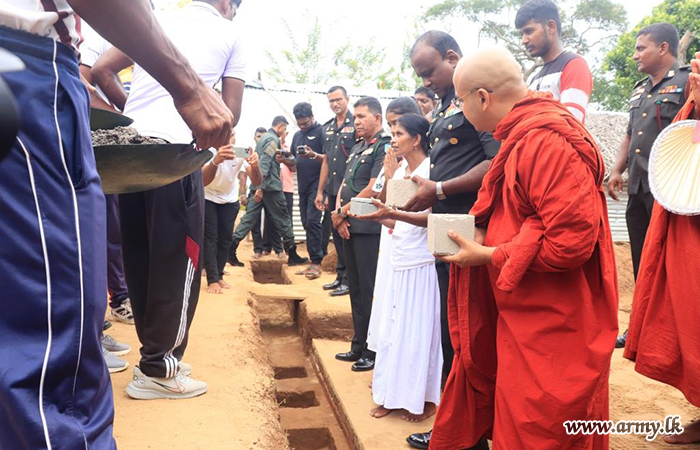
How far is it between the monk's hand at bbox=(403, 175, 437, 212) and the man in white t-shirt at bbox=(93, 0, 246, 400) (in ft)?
3.36

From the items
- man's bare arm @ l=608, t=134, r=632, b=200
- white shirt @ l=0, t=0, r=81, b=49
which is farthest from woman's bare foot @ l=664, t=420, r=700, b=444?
white shirt @ l=0, t=0, r=81, b=49

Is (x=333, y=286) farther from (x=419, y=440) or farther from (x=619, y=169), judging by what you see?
(x=419, y=440)

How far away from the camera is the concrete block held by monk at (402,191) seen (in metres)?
2.86

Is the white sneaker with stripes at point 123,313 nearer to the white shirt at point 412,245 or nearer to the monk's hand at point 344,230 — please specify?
the monk's hand at point 344,230

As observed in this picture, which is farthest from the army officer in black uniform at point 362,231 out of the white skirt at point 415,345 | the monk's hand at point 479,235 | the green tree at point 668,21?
the green tree at point 668,21

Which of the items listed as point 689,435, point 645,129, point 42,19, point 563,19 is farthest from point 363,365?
point 563,19

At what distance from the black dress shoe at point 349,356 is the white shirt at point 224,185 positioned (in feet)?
8.33

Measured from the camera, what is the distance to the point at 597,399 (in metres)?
1.96

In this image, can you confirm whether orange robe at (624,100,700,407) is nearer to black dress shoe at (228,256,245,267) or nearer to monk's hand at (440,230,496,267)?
monk's hand at (440,230,496,267)

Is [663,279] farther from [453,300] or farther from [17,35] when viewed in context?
[17,35]

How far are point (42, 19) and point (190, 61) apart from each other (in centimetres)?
175

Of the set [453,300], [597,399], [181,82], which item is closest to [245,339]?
[453,300]

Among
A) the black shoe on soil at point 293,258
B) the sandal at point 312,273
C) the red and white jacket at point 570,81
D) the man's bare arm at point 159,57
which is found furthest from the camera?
the black shoe on soil at point 293,258

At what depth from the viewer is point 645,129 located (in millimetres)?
4238
